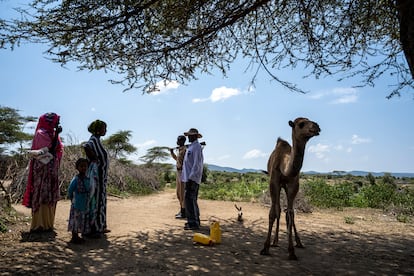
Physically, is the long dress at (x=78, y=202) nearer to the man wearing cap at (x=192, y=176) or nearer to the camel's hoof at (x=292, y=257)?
the man wearing cap at (x=192, y=176)

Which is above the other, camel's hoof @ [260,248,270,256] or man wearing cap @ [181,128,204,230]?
man wearing cap @ [181,128,204,230]

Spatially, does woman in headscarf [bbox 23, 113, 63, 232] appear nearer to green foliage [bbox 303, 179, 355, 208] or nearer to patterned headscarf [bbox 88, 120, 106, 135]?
patterned headscarf [bbox 88, 120, 106, 135]

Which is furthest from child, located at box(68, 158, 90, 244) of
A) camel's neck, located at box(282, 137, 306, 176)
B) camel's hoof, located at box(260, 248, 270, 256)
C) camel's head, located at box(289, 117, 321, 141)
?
camel's head, located at box(289, 117, 321, 141)

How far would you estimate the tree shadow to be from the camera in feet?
14.2

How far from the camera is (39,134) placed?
5949 mm

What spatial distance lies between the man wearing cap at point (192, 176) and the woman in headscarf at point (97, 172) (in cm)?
172

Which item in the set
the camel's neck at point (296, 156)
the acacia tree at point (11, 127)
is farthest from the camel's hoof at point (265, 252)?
the acacia tree at point (11, 127)

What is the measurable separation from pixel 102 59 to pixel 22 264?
11.6 ft

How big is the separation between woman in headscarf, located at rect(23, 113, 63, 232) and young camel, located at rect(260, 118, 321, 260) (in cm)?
383

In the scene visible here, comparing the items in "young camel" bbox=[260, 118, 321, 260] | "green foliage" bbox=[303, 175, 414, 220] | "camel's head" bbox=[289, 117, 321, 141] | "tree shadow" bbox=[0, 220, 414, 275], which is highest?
"camel's head" bbox=[289, 117, 321, 141]

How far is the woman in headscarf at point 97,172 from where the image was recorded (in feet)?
18.9

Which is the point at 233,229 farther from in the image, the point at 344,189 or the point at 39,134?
the point at 344,189

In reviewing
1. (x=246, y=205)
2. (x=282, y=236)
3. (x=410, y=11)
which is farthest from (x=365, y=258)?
(x=246, y=205)

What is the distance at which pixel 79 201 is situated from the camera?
549cm
